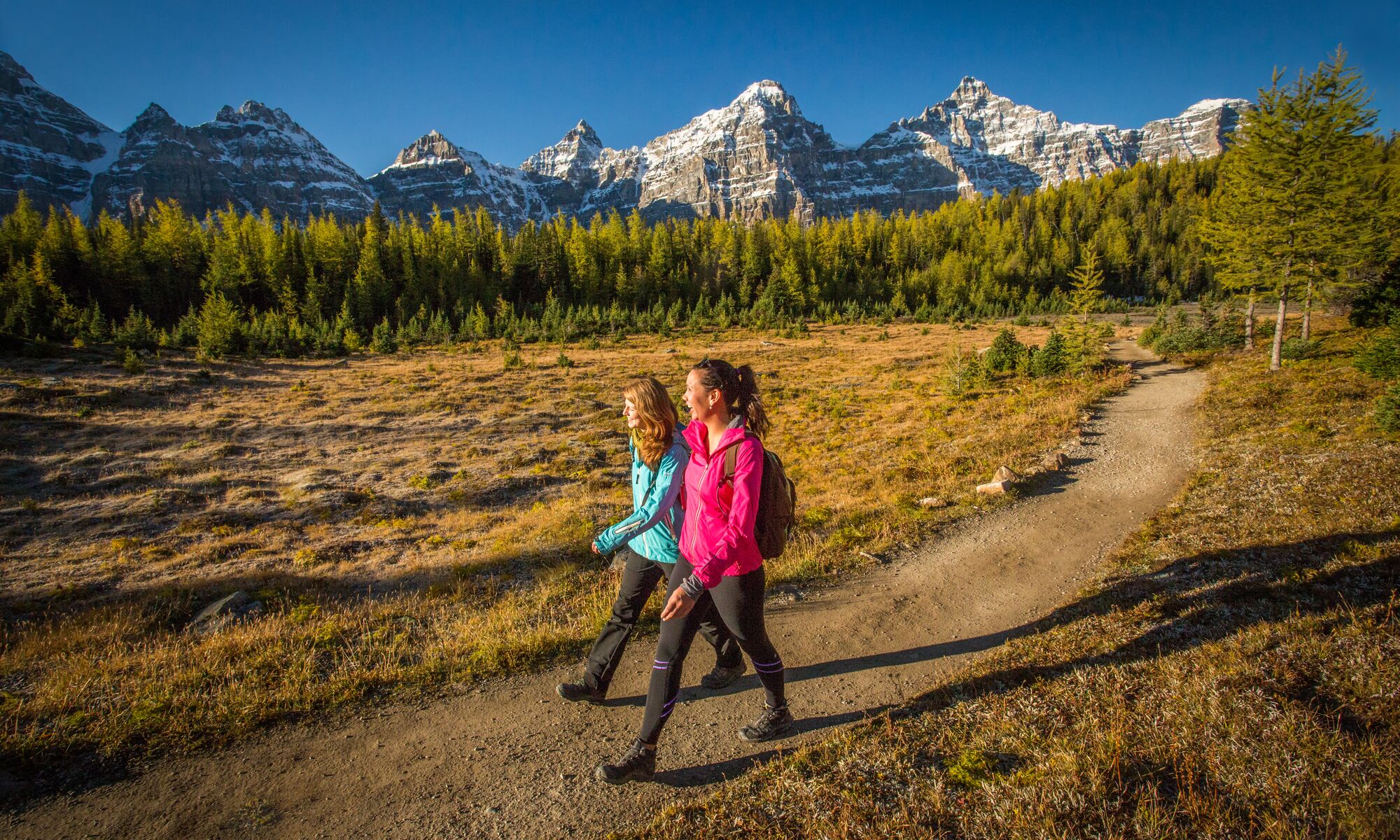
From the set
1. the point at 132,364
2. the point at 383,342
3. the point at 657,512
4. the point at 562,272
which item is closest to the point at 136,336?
the point at 132,364

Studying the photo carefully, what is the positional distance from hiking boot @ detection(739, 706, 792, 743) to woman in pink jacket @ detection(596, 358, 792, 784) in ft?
1.85

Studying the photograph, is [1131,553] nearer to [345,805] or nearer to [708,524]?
[708,524]

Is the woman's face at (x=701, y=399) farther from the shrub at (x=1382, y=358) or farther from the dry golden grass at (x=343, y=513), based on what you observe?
the shrub at (x=1382, y=358)

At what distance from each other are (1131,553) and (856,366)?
30.3 metres

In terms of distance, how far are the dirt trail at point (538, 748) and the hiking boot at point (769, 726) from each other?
10 centimetres

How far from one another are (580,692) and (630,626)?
846 millimetres

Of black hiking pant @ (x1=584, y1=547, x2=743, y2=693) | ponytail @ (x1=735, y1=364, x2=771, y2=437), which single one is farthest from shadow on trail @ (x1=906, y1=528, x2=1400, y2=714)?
ponytail @ (x1=735, y1=364, x2=771, y2=437)

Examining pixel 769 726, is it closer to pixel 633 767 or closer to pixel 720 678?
pixel 720 678

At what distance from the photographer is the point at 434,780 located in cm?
405

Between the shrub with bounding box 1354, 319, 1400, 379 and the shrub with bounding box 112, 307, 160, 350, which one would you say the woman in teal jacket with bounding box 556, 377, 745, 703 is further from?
the shrub with bounding box 112, 307, 160, 350

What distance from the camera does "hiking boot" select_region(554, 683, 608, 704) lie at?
479 cm

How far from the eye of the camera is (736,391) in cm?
383

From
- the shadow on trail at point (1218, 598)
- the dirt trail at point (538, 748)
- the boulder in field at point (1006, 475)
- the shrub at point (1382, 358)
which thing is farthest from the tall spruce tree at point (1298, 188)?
the dirt trail at point (538, 748)

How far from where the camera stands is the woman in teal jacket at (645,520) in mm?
4133
